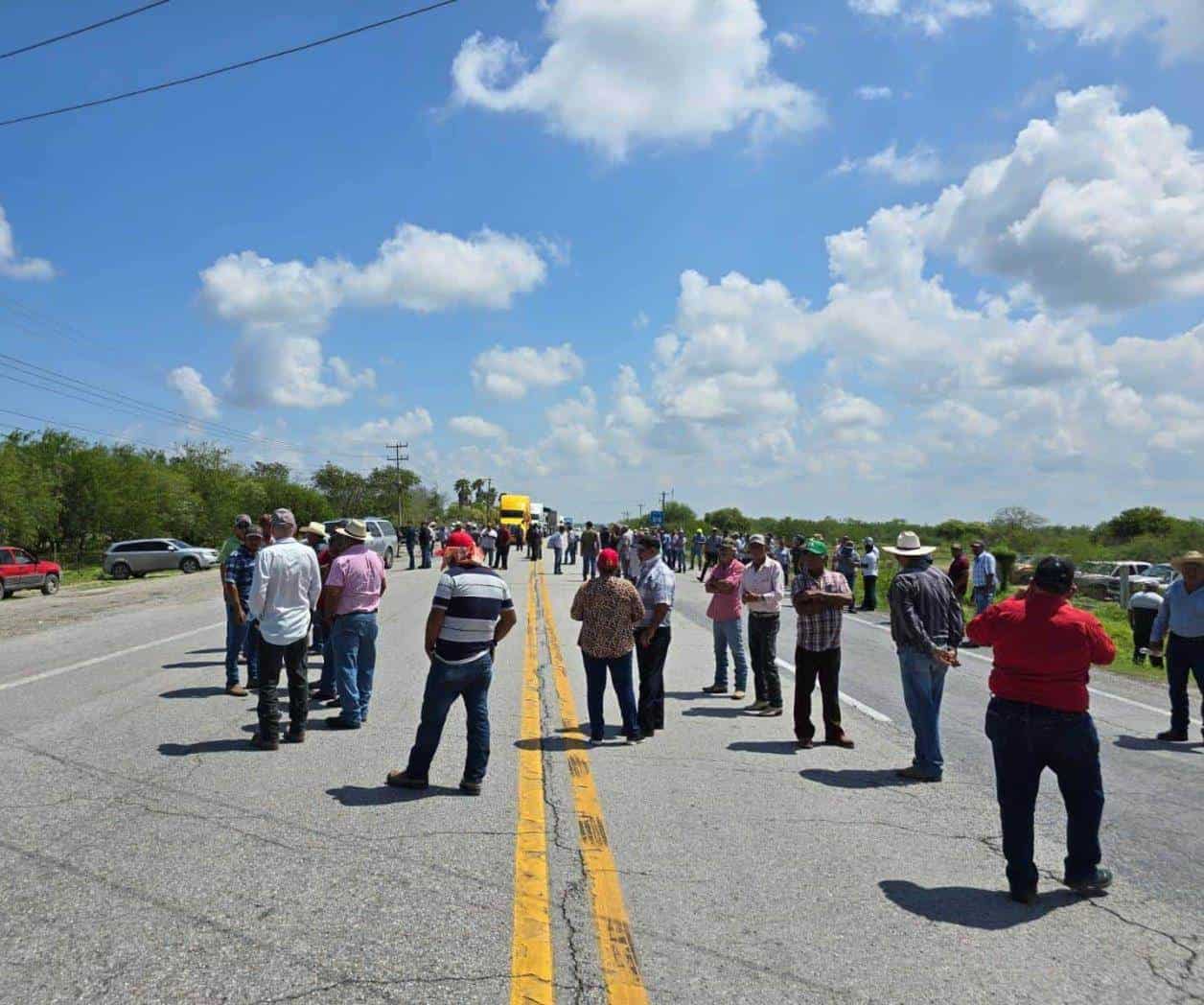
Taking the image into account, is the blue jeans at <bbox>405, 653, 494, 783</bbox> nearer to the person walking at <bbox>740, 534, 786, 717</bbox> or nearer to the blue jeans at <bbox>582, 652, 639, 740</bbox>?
the blue jeans at <bbox>582, 652, 639, 740</bbox>

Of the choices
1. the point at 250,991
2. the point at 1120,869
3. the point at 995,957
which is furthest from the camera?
the point at 1120,869

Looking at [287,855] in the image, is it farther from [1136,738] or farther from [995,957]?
[1136,738]

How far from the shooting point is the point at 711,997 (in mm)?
3475

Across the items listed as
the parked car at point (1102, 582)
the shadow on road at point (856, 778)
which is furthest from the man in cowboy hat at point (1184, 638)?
the parked car at point (1102, 582)

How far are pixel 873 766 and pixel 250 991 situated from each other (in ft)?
16.9

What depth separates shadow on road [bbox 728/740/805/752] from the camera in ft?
25.5

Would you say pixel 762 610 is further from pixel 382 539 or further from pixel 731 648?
pixel 382 539

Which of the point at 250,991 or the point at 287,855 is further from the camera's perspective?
the point at 287,855

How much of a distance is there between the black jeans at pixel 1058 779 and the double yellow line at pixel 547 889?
200 centimetres

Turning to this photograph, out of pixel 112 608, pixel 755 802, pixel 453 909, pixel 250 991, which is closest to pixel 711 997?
pixel 453 909

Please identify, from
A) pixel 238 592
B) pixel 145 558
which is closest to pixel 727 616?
pixel 238 592

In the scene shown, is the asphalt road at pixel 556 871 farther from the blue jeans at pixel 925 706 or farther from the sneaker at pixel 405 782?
the blue jeans at pixel 925 706

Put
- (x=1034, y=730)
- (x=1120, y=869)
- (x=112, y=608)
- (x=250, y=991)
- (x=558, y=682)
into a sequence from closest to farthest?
(x=250, y=991), (x=1034, y=730), (x=1120, y=869), (x=558, y=682), (x=112, y=608)

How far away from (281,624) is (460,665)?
6.54 ft
